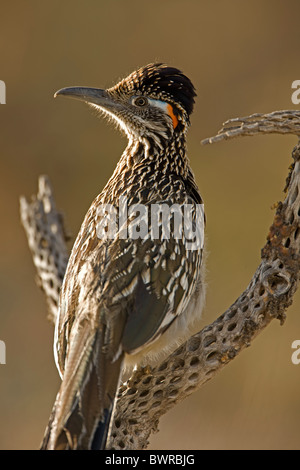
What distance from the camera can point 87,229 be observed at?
466cm

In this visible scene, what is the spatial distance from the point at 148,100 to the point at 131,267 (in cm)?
140

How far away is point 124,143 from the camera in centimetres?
1129

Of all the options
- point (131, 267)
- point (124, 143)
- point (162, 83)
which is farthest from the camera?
point (124, 143)

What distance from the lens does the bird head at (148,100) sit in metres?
4.99

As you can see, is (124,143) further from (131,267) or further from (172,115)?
(131,267)

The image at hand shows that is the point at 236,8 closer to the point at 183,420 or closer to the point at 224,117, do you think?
the point at 224,117

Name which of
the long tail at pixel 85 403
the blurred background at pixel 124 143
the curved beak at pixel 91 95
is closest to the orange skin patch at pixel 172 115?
the curved beak at pixel 91 95

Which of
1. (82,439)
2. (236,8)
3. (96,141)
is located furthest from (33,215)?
(236,8)

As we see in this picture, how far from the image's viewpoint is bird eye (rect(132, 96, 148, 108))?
16.6 ft

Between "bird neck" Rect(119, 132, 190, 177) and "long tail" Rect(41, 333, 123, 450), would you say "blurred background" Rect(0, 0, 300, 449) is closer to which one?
"bird neck" Rect(119, 132, 190, 177)

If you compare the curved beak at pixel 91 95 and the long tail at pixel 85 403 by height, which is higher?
the curved beak at pixel 91 95

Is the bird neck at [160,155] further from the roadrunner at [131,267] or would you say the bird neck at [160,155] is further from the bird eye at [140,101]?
the bird eye at [140,101]

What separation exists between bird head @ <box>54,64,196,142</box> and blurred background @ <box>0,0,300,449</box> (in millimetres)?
A: 3518

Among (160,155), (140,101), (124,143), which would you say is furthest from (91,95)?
Result: (124,143)
